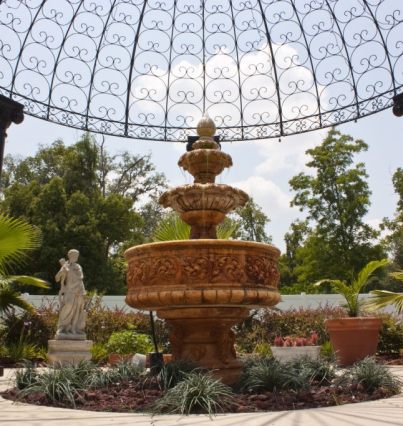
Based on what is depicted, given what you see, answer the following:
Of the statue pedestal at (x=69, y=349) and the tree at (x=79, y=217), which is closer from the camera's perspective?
the statue pedestal at (x=69, y=349)

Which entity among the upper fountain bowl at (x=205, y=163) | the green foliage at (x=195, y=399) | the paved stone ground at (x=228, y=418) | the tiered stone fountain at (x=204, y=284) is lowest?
the paved stone ground at (x=228, y=418)

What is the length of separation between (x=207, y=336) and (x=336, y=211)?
829 inches

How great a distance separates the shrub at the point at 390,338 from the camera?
36.8 feet

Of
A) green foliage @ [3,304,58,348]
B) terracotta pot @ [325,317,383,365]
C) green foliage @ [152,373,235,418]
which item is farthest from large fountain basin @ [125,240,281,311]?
green foliage @ [3,304,58,348]

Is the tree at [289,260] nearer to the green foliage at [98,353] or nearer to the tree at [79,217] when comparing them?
the tree at [79,217]

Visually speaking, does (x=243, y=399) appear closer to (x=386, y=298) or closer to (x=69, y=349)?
(x=69, y=349)

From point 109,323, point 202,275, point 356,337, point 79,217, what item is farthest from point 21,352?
point 79,217

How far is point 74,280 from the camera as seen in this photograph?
9367 millimetres

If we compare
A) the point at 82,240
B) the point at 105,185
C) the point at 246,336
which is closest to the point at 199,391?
the point at 246,336

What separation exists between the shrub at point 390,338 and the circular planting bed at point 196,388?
6.58 meters

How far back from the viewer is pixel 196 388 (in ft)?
12.6

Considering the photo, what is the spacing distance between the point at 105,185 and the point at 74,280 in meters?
25.2

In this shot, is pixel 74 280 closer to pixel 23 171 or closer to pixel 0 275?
pixel 0 275

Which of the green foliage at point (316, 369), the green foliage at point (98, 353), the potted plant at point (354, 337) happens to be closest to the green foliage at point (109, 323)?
the green foliage at point (98, 353)
